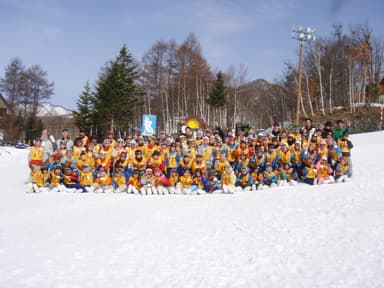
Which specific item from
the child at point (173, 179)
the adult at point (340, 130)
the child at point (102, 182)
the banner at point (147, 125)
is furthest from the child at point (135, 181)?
the banner at point (147, 125)

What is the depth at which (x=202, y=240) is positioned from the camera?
5.45 m

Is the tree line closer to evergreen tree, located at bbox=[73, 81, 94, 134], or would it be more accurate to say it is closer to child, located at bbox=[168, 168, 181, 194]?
evergreen tree, located at bbox=[73, 81, 94, 134]

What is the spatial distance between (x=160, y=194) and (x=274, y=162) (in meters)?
4.25

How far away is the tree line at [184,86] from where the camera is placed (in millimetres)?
29609

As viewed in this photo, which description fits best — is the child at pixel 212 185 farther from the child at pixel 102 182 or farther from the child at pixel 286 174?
the child at pixel 102 182

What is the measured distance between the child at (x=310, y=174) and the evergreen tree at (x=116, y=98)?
22017mm

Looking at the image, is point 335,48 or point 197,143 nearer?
point 197,143

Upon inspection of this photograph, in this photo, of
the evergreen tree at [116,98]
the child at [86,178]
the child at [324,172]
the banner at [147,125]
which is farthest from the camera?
the evergreen tree at [116,98]

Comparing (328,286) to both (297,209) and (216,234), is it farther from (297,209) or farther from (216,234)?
(297,209)

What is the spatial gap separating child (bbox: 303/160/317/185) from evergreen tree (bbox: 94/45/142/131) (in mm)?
22017

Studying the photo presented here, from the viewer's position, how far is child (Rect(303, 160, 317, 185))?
977cm

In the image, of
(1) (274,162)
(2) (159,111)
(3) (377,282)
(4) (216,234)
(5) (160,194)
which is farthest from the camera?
(2) (159,111)

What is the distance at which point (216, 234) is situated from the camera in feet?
18.8

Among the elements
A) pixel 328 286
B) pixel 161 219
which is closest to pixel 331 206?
pixel 328 286
